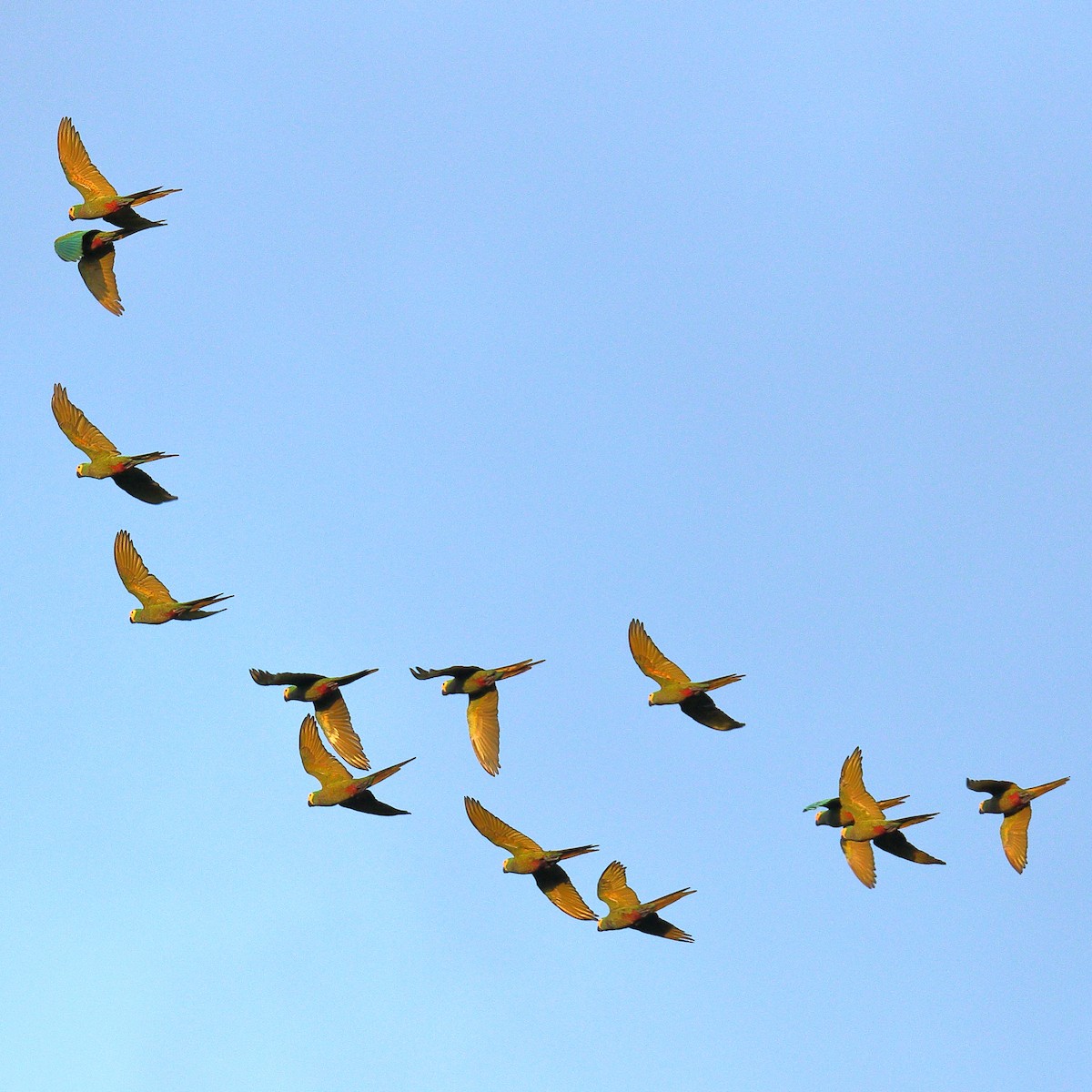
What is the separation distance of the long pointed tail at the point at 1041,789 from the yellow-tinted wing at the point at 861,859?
4.82 meters

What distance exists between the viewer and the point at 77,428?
5066 cm

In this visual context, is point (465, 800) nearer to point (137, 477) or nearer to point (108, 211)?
point (137, 477)

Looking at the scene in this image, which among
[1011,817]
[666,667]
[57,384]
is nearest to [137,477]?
[57,384]

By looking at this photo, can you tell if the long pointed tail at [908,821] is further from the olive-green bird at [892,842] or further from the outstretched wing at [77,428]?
the outstretched wing at [77,428]

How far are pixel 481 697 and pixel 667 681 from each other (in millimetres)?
5081

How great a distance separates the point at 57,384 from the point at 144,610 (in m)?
6.60

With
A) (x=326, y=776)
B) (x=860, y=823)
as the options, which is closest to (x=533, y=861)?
(x=326, y=776)

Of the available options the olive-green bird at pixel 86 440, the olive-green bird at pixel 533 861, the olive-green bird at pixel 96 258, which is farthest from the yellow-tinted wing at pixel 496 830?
the olive-green bird at pixel 96 258

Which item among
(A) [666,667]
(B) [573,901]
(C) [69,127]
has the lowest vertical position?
(B) [573,901]

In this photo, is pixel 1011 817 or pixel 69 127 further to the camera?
pixel 1011 817

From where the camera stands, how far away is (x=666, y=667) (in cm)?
5050

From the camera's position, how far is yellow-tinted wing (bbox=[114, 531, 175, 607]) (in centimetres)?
5088

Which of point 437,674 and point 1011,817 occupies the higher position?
point 1011,817

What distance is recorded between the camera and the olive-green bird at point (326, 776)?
49.5 meters
